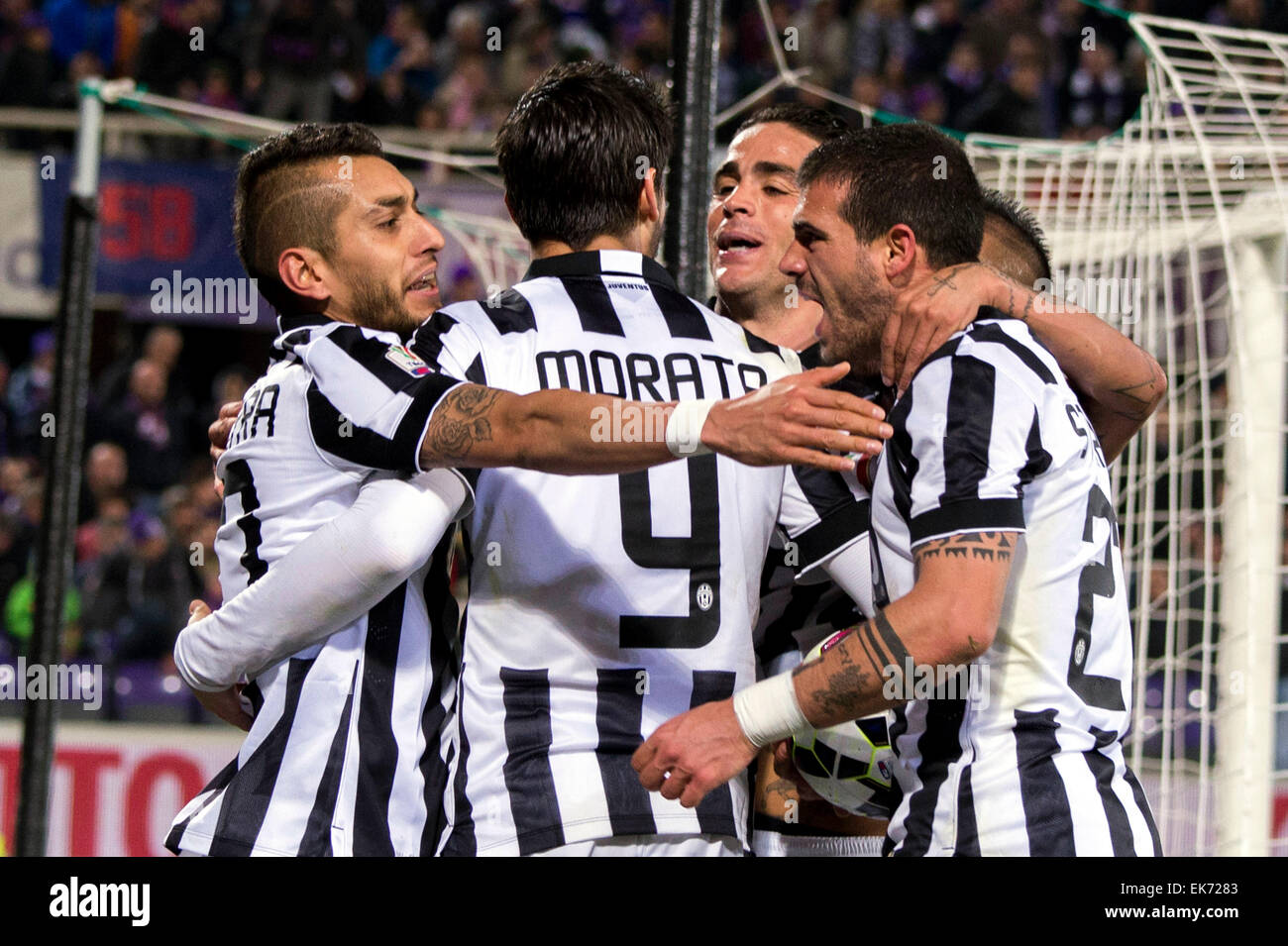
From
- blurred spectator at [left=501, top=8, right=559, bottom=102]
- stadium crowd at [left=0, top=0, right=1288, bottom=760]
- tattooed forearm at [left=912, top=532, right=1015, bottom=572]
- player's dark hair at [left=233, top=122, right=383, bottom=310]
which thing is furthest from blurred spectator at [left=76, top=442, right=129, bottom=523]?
tattooed forearm at [left=912, top=532, right=1015, bottom=572]

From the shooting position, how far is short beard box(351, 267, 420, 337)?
2850mm

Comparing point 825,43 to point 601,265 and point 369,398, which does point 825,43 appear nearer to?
point 601,265

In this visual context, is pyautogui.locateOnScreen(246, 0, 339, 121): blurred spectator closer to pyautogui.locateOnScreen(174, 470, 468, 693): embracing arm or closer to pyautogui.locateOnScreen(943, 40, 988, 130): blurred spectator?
pyautogui.locateOnScreen(943, 40, 988, 130): blurred spectator

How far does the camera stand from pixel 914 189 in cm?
255

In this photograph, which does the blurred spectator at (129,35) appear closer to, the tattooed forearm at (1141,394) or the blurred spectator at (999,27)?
the blurred spectator at (999,27)

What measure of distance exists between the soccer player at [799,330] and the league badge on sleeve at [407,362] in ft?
2.61

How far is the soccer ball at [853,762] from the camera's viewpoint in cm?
288

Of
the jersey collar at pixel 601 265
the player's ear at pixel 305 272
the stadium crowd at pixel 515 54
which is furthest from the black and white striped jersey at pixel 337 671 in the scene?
the stadium crowd at pixel 515 54

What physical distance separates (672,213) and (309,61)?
9507mm

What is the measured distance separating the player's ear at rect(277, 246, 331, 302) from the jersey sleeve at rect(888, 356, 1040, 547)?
1208 millimetres

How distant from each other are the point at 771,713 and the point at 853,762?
0.72 metres
